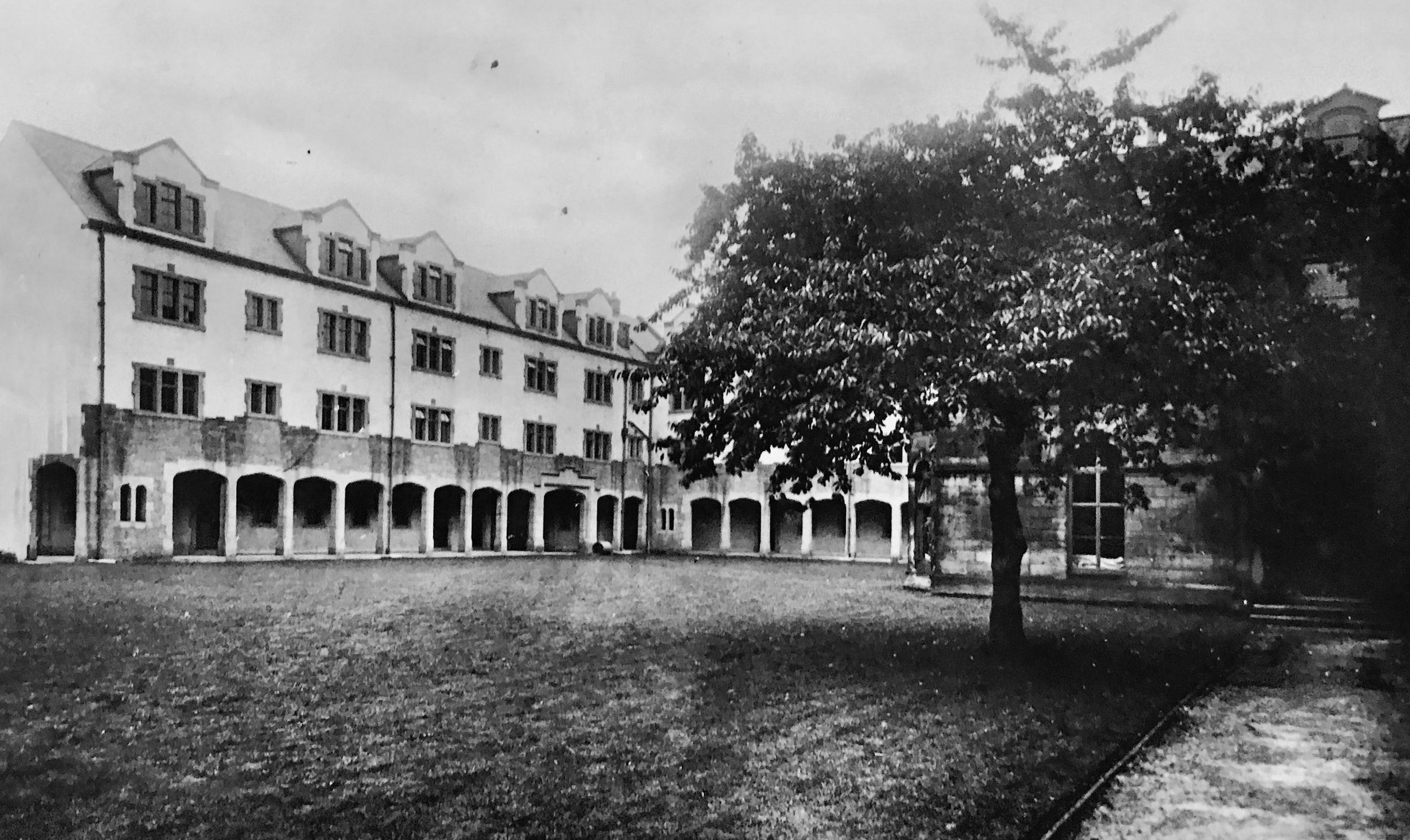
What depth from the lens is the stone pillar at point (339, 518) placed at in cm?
3123

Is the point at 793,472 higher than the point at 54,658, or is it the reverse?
the point at 793,472

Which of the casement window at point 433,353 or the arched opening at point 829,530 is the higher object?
the casement window at point 433,353

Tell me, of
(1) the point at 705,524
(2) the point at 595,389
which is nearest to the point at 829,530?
(1) the point at 705,524

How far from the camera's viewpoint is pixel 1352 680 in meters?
10.8

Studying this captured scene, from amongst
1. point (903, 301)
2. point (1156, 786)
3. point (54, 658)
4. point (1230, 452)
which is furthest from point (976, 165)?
point (54, 658)

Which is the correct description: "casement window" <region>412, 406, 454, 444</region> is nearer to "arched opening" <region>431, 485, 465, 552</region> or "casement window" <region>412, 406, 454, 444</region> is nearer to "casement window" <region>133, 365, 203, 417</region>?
"arched opening" <region>431, 485, 465, 552</region>

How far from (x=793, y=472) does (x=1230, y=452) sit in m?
9.28

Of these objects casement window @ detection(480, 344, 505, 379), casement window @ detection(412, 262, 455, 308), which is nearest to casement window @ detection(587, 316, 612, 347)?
casement window @ detection(480, 344, 505, 379)

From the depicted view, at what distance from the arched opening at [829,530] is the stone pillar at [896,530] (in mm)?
2343

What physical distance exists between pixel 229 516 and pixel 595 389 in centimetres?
A: 1695

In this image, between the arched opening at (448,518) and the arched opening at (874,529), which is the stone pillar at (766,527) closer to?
the arched opening at (874,529)

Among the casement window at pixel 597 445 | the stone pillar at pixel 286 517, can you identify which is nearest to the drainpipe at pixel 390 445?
the stone pillar at pixel 286 517

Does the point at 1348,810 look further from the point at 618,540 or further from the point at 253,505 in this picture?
the point at 618,540

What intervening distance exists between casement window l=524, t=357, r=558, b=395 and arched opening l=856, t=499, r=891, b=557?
14.5m
